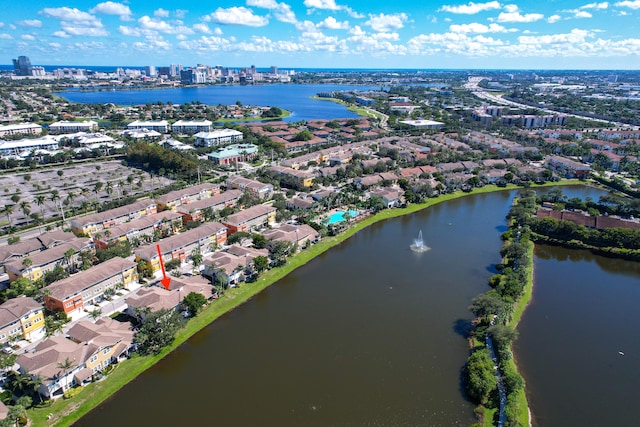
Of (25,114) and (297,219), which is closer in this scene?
(297,219)

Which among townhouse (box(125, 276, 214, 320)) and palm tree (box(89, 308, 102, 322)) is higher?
townhouse (box(125, 276, 214, 320))

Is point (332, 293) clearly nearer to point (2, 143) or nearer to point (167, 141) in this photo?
point (167, 141)

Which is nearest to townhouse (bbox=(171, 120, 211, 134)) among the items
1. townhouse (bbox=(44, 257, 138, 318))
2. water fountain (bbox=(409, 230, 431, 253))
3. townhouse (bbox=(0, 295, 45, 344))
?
water fountain (bbox=(409, 230, 431, 253))

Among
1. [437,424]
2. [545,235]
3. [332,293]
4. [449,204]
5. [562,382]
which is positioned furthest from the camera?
[449,204]

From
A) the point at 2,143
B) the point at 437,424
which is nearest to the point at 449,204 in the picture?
the point at 437,424

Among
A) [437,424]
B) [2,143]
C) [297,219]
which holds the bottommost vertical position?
[437,424]

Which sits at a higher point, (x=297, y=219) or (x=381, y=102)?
(x=381, y=102)

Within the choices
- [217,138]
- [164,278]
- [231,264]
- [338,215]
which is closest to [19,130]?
[217,138]

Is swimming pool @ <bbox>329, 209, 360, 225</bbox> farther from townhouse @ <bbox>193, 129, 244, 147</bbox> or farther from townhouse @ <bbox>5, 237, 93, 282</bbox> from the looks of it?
townhouse @ <bbox>193, 129, 244, 147</bbox>
